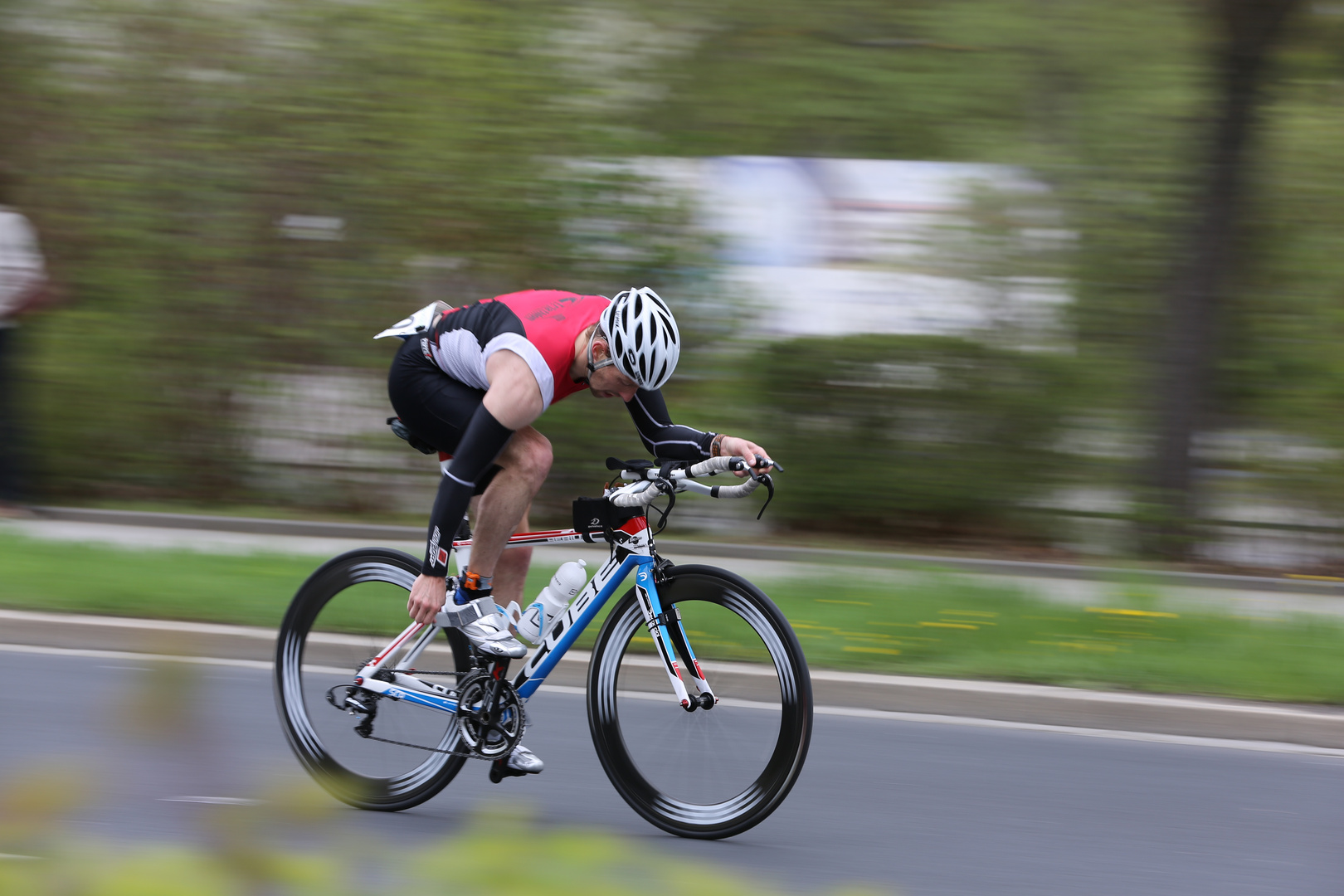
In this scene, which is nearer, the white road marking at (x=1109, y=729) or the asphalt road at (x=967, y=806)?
the asphalt road at (x=967, y=806)

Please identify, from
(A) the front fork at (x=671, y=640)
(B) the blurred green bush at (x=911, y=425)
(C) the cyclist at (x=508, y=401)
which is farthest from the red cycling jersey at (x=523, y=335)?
(B) the blurred green bush at (x=911, y=425)

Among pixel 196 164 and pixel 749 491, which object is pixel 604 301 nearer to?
pixel 749 491

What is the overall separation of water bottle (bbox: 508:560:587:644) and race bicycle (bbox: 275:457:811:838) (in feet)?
0.08

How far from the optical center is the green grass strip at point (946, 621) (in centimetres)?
623

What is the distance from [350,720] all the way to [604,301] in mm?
1682

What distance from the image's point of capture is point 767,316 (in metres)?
9.62

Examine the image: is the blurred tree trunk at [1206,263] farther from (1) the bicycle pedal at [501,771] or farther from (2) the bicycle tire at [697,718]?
(1) the bicycle pedal at [501,771]

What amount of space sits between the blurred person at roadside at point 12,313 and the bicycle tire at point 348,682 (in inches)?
218

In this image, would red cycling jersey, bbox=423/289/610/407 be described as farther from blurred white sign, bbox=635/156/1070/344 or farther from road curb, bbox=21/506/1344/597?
blurred white sign, bbox=635/156/1070/344

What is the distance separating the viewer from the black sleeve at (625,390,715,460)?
442cm

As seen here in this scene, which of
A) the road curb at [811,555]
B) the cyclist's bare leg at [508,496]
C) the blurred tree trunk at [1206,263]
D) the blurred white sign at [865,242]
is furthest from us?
the blurred white sign at [865,242]

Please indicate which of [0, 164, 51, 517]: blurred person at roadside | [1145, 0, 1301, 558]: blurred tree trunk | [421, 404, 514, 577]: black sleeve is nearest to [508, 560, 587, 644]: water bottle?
[421, 404, 514, 577]: black sleeve

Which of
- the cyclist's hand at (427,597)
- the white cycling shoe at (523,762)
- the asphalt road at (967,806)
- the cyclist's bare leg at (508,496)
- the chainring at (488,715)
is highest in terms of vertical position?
the cyclist's bare leg at (508,496)

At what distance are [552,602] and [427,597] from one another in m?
0.43
